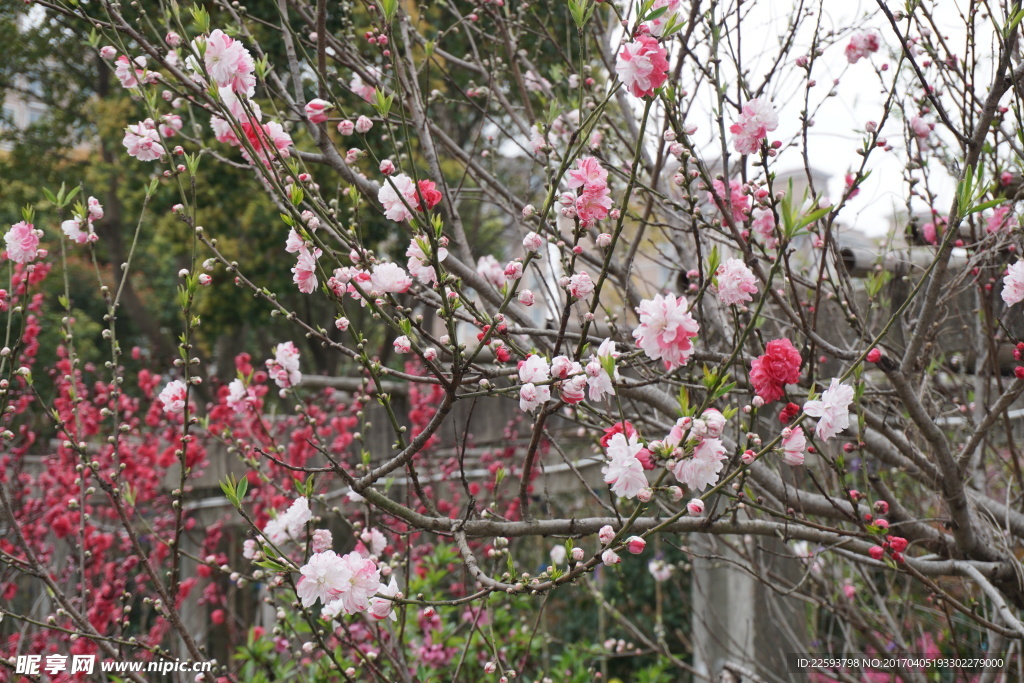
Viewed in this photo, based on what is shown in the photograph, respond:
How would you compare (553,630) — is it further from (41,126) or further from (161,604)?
(41,126)

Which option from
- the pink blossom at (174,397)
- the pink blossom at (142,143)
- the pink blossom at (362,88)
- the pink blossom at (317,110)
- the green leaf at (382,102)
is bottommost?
the pink blossom at (174,397)

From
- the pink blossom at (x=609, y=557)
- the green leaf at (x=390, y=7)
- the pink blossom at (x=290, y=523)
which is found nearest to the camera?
the pink blossom at (x=609, y=557)

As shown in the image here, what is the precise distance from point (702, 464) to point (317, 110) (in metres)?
1.34

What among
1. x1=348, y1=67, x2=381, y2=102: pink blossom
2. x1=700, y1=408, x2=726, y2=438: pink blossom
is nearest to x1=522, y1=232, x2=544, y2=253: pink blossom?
x1=700, y1=408, x2=726, y2=438: pink blossom

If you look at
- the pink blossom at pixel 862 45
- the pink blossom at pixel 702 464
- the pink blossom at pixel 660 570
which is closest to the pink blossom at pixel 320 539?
the pink blossom at pixel 702 464

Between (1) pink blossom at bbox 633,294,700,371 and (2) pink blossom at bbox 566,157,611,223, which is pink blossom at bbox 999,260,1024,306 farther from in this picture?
(2) pink blossom at bbox 566,157,611,223

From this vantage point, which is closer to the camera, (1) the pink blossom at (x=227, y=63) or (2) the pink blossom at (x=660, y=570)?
(1) the pink blossom at (x=227, y=63)

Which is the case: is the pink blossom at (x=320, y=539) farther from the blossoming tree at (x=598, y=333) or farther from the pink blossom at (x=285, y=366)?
the pink blossom at (x=285, y=366)

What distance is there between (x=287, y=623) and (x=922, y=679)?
192cm

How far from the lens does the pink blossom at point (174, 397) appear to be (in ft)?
5.88

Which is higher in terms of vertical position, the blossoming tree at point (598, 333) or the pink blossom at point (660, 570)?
the blossoming tree at point (598, 333)

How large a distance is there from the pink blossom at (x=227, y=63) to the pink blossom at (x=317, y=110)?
0.41 meters

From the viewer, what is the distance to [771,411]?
2.87m

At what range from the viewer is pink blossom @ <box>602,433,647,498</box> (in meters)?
1.16
